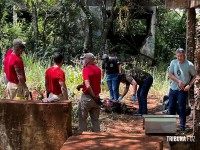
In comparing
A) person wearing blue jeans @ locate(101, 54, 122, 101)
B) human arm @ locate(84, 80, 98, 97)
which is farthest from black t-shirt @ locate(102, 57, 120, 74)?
human arm @ locate(84, 80, 98, 97)

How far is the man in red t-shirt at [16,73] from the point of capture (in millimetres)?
6910

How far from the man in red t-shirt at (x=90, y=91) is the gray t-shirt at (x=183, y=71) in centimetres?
173

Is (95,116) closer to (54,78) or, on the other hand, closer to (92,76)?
(92,76)

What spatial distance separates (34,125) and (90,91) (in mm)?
1353

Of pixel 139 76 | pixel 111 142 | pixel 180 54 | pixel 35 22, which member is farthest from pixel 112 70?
pixel 35 22

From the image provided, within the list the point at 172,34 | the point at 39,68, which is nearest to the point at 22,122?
the point at 39,68

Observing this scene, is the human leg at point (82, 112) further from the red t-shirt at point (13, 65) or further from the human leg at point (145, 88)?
the human leg at point (145, 88)

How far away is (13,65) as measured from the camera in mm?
6961

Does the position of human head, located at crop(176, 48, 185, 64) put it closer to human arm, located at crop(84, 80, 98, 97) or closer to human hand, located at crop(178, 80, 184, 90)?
human hand, located at crop(178, 80, 184, 90)

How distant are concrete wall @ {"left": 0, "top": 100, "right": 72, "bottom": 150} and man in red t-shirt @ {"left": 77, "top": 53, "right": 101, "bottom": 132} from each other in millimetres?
1186

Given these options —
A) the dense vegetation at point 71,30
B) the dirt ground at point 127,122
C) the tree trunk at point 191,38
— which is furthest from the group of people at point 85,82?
the dense vegetation at point 71,30

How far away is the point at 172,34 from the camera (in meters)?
19.3

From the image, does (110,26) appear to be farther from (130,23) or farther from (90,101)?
(90,101)

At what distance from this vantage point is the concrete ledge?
15.2 ft
